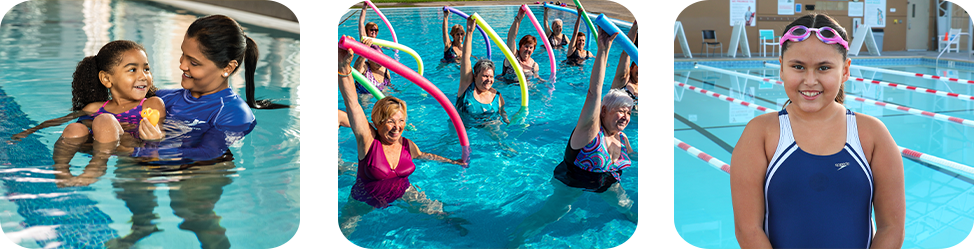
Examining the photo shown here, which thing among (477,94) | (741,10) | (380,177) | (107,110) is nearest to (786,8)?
(741,10)

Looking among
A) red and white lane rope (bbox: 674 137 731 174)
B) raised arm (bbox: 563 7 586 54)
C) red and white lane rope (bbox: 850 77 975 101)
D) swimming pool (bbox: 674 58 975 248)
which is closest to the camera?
raised arm (bbox: 563 7 586 54)

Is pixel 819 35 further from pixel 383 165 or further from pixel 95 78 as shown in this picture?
pixel 95 78

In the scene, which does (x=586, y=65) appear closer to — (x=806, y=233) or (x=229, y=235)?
A: (x=806, y=233)

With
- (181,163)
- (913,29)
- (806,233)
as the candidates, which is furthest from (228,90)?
(913,29)

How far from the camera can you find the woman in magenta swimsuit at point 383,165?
2008mm

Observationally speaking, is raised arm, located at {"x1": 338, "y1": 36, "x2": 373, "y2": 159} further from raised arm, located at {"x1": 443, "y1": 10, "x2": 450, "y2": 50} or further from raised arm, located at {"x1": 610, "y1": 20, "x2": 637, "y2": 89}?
raised arm, located at {"x1": 610, "y1": 20, "x2": 637, "y2": 89}

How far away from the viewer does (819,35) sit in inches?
56.5

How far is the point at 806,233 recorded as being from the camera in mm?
1570

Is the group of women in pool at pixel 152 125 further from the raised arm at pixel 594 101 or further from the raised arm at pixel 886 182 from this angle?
the raised arm at pixel 886 182

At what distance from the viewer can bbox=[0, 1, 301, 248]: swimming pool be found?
1986 mm

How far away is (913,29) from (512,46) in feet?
47.3

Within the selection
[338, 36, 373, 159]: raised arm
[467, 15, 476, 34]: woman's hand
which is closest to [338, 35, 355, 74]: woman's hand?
[338, 36, 373, 159]: raised arm

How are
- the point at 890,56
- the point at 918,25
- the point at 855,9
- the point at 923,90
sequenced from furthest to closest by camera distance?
1. the point at 918,25
2. the point at 855,9
3. the point at 890,56
4. the point at 923,90

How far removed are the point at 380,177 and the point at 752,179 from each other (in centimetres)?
142
